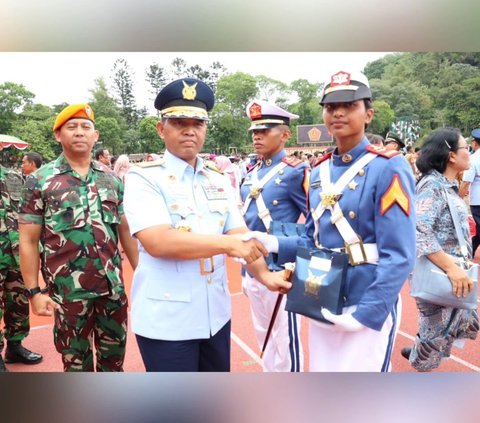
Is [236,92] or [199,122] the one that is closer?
[199,122]

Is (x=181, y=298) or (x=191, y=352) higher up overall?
(x=181, y=298)

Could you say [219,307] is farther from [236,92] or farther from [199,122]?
[236,92]

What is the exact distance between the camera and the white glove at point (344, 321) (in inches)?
58.9

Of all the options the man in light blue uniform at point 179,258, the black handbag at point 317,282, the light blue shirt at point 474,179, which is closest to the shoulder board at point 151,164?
the man in light blue uniform at point 179,258

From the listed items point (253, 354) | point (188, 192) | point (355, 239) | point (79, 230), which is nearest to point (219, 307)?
point (188, 192)

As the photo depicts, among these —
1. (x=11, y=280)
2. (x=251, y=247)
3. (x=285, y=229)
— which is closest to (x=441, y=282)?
(x=285, y=229)

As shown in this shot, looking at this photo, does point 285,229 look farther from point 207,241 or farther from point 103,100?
point 103,100

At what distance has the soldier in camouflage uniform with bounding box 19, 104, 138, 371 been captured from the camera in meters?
2.18

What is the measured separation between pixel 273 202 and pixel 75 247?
52.2 inches

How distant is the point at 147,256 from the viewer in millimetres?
1612

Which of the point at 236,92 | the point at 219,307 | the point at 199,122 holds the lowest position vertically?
the point at 219,307

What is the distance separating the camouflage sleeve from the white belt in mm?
1679

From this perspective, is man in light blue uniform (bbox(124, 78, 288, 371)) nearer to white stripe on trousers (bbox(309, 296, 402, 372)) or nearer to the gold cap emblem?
the gold cap emblem

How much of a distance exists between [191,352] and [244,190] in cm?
167
